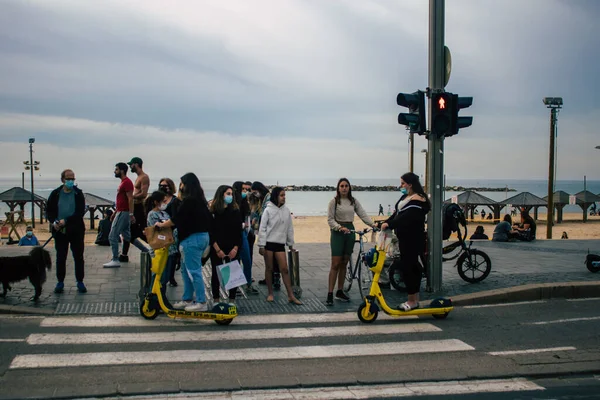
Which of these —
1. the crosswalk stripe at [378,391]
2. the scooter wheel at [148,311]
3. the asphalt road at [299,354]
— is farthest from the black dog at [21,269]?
the crosswalk stripe at [378,391]

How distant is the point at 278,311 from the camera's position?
8.28 metres

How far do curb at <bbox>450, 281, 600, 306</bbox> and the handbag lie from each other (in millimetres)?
4260

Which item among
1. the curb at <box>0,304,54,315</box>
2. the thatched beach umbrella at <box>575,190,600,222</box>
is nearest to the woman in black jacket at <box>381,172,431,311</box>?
the curb at <box>0,304,54,315</box>

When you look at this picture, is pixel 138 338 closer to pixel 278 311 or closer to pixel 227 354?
pixel 227 354

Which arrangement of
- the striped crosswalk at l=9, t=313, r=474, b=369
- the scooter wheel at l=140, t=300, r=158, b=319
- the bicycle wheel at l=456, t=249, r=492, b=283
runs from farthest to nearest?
the bicycle wheel at l=456, t=249, r=492, b=283, the scooter wheel at l=140, t=300, r=158, b=319, the striped crosswalk at l=9, t=313, r=474, b=369

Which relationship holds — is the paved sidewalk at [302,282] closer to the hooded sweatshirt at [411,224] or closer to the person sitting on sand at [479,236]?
the person sitting on sand at [479,236]

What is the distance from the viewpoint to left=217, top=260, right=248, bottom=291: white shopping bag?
8.28 m

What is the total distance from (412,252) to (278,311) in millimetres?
1990


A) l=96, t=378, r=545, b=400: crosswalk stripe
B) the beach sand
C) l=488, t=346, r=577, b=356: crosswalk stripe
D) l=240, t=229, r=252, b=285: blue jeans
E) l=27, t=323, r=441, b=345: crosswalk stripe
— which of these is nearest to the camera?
l=96, t=378, r=545, b=400: crosswalk stripe

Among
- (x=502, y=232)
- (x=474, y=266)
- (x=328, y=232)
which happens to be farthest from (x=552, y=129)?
(x=474, y=266)

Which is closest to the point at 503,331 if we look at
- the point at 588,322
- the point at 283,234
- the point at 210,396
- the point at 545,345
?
the point at 545,345

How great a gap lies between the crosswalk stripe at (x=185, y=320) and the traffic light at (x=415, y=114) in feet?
9.56

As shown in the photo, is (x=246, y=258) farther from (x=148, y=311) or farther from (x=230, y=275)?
(x=148, y=311)

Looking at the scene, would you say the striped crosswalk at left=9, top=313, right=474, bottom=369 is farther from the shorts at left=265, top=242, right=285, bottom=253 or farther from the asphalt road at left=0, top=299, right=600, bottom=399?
the shorts at left=265, top=242, right=285, bottom=253
